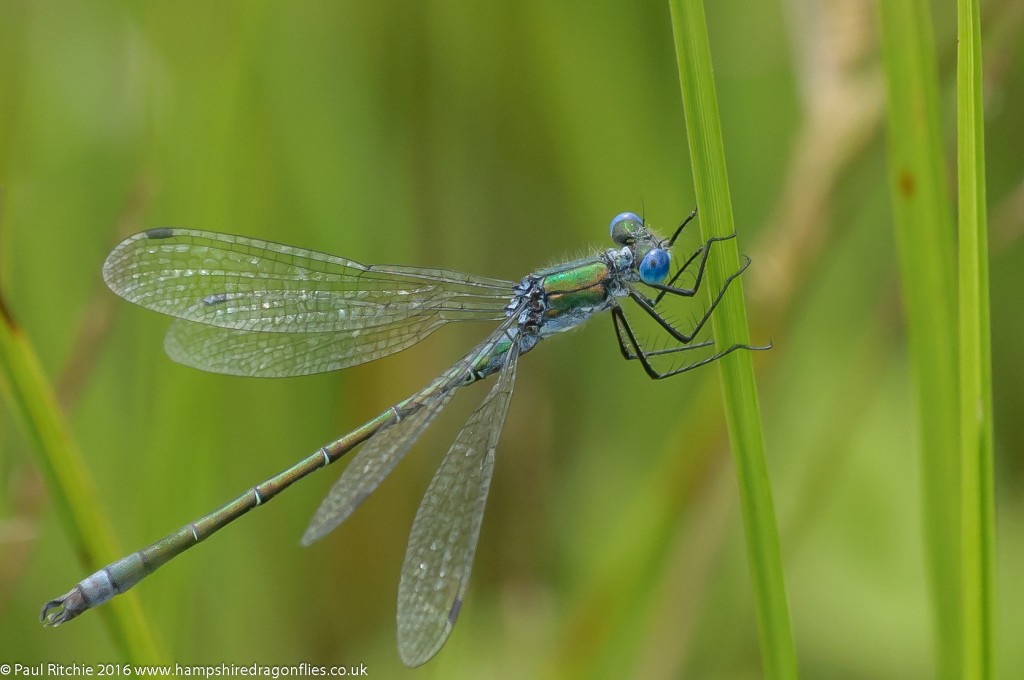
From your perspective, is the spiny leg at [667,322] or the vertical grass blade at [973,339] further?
the spiny leg at [667,322]

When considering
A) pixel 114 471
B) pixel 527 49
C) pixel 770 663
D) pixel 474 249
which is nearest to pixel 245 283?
pixel 114 471

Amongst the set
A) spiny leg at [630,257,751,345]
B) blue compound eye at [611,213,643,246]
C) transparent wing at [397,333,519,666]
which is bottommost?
transparent wing at [397,333,519,666]

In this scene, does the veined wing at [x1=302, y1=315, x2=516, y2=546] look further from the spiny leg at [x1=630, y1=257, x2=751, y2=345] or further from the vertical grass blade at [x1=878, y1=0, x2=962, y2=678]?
the vertical grass blade at [x1=878, y1=0, x2=962, y2=678]

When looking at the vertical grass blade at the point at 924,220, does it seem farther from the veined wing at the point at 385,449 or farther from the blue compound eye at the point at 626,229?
the veined wing at the point at 385,449

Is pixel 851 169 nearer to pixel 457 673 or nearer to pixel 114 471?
pixel 457 673

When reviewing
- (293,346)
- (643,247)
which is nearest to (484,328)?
(293,346)

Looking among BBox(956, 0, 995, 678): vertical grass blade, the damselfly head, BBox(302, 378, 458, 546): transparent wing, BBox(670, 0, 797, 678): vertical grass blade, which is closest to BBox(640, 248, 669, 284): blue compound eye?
the damselfly head

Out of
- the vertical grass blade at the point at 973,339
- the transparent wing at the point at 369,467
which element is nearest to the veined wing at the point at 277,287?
the transparent wing at the point at 369,467
